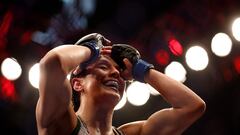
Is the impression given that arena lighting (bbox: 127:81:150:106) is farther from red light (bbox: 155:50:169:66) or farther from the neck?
the neck

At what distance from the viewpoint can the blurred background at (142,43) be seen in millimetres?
5480

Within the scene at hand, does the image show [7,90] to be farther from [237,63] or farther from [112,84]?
[112,84]

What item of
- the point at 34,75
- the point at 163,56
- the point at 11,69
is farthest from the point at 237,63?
the point at 11,69

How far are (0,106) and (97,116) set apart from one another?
3.50m

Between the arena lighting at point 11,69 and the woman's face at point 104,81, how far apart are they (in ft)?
9.01

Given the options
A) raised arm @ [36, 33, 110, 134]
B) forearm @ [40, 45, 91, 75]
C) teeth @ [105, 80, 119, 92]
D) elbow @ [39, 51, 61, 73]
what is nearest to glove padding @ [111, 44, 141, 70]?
teeth @ [105, 80, 119, 92]

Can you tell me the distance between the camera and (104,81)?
2.70 m

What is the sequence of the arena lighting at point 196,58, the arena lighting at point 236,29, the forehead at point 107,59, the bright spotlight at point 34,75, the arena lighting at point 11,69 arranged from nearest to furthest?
the forehead at point 107,59
the arena lighting at point 11,69
the bright spotlight at point 34,75
the arena lighting at point 236,29
the arena lighting at point 196,58

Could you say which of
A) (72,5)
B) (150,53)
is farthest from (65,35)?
(150,53)

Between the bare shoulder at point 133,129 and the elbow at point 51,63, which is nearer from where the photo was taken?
the elbow at point 51,63

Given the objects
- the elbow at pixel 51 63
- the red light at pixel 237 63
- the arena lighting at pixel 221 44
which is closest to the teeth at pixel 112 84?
the elbow at pixel 51 63

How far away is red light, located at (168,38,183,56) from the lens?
6.01 meters

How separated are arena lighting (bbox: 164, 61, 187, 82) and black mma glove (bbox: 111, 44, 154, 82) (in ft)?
10.2

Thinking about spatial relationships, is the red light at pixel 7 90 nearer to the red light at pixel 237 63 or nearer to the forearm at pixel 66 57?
the red light at pixel 237 63
